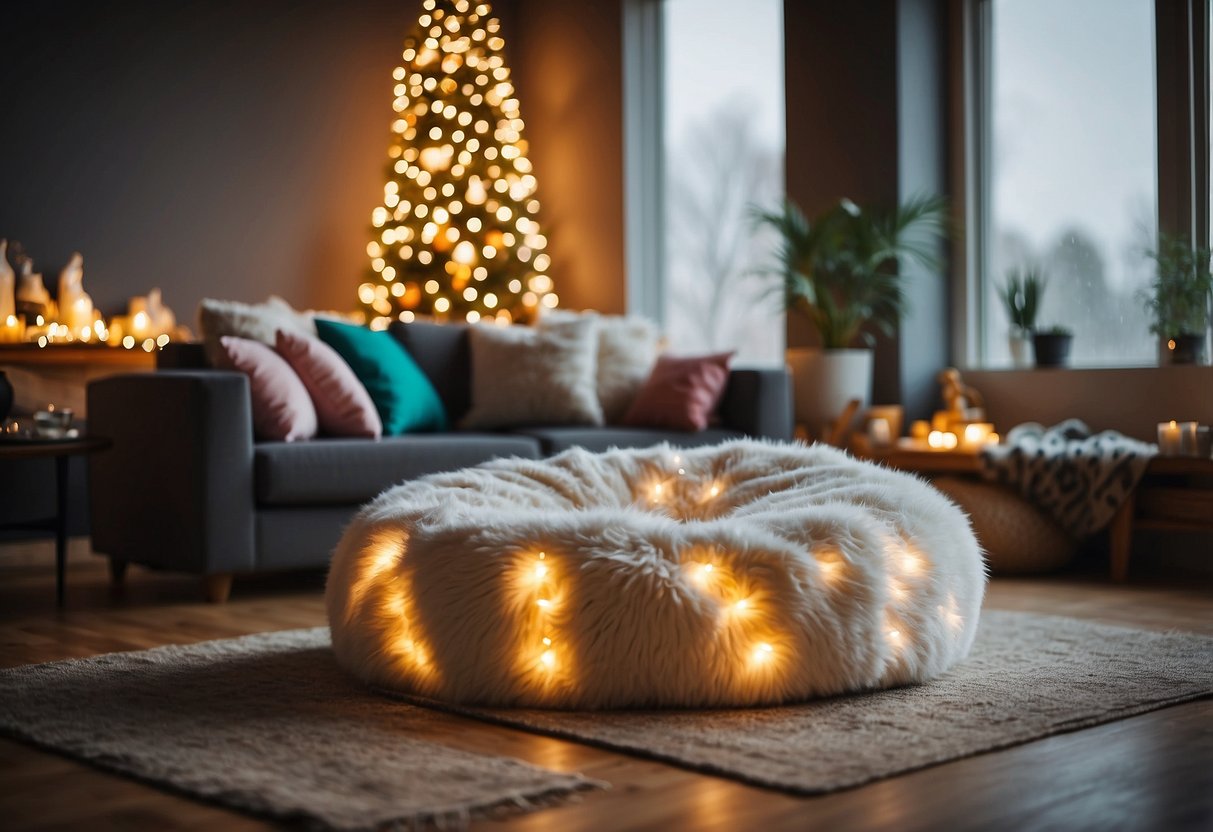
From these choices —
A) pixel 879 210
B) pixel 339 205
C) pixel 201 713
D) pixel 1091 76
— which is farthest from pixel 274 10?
pixel 201 713

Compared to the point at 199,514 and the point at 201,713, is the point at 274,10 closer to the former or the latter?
the point at 199,514

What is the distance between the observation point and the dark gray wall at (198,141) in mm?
5250

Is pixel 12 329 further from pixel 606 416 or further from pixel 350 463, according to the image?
pixel 606 416

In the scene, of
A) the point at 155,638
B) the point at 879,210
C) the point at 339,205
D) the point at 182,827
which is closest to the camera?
the point at 182,827

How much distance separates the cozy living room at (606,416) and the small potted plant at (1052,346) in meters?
0.03

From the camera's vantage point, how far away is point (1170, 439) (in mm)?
4250

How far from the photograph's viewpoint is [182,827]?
1.73m

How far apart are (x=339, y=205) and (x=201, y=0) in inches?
41.2

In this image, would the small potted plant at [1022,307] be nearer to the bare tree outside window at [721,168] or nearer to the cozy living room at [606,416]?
the cozy living room at [606,416]

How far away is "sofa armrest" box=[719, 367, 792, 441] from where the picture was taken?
489 centimetres

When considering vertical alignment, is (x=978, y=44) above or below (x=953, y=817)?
above

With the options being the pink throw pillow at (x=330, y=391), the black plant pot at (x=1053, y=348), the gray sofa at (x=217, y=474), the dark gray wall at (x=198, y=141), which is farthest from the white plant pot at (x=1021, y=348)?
the dark gray wall at (x=198, y=141)

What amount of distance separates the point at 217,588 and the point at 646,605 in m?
1.99

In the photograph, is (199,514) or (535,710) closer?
(535,710)
